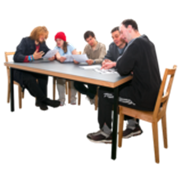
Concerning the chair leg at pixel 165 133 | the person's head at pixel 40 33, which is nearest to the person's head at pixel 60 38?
the person's head at pixel 40 33

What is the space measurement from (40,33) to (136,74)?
6.30ft

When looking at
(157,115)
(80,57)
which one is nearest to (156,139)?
(157,115)

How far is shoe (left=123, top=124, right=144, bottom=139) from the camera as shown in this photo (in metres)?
2.84

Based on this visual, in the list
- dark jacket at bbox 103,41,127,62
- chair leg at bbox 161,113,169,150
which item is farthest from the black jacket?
dark jacket at bbox 103,41,127,62

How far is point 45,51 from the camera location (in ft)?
12.8

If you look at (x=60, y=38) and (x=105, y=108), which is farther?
(x=60, y=38)

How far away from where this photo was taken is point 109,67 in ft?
9.25

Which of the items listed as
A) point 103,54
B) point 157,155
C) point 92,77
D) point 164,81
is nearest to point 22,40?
point 103,54

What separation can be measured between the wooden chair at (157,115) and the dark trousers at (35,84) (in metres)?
1.69

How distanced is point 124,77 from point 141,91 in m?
0.24

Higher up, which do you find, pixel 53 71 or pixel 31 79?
pixel 53 71

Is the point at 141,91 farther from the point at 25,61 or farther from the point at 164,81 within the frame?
the point at 25,61

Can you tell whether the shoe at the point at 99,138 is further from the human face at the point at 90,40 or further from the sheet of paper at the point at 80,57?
the human face at the point at 90,40

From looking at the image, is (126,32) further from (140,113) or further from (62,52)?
(62,52)
